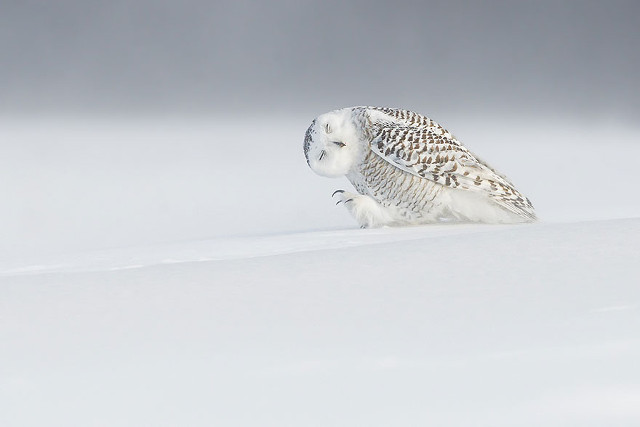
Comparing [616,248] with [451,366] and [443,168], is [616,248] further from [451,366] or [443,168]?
[443,168]

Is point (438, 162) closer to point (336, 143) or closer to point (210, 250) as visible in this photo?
point (336, 143)

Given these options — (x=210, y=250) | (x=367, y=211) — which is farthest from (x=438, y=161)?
(x=210, y=250)

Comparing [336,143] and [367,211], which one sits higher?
[336,143]

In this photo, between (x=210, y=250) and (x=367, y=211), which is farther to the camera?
(x=367, y=211)

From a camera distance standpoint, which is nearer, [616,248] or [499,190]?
[616,248]

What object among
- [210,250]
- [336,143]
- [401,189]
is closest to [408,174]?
[401,189]

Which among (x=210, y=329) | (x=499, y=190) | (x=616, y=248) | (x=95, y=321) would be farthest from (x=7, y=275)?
(x=499, y=190)

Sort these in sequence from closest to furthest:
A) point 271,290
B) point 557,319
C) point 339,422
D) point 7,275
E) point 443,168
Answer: point 339,422 → point 557,319 → point 271,290 → point 7,275 → point 443,168

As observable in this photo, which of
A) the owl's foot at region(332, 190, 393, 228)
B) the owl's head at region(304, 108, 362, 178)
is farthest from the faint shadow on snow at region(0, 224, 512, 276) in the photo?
the owl's head at region(304, 108, 362, 178)
